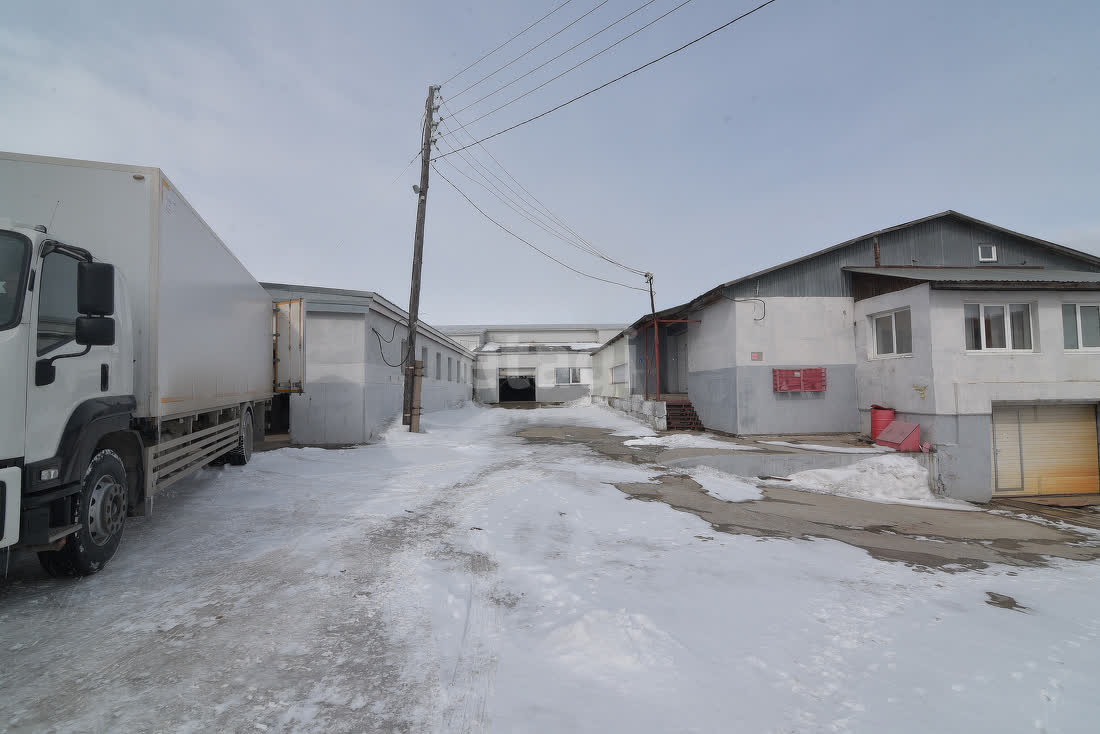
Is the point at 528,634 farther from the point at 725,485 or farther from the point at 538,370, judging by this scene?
the point at 538,370

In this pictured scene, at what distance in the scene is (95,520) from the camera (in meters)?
3.88

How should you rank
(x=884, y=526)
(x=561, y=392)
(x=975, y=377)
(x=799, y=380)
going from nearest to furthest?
1. (x=884, y=526)
2. (x=975, y=377)
3. (x=799, y=380)
4. (x=561, y=392)

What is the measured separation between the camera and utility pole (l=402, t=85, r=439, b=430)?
13.2m

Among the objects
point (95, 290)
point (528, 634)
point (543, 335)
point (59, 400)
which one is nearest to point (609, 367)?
point (543, 335)

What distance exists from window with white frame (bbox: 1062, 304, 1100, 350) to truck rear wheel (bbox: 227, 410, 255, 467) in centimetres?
1776

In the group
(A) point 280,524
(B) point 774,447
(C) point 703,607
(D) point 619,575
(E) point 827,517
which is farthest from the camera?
(B) point 774,447

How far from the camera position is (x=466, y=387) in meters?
30.1

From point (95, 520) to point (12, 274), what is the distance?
203 cm

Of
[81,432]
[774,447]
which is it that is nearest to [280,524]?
[81,432]

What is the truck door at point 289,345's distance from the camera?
1013 centimetres

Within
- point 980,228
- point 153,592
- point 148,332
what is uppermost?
point 980,228

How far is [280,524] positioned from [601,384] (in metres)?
25.5

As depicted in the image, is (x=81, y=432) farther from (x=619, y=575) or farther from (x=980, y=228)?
(x=980, y=228)

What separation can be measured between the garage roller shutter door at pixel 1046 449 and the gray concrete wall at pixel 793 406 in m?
3.13
